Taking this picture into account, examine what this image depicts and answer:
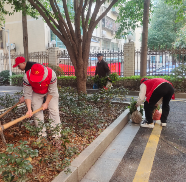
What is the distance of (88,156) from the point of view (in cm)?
304

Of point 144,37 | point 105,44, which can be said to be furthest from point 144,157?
point 105,44

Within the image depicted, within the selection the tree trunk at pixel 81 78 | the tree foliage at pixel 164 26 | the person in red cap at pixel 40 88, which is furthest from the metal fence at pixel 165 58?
the tree foliage at pixel 164 26

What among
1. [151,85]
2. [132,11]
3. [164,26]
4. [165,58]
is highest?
[164,26]

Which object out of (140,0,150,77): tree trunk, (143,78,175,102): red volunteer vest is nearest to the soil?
(143,78,175,102): red volunteer vest

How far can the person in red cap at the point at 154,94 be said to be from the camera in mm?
4633

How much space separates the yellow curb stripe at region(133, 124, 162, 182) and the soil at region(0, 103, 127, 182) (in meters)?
0.97

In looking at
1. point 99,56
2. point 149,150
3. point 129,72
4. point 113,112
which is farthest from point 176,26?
point 149,150

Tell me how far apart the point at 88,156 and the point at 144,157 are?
3.50ft

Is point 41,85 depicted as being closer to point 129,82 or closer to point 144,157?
point 144,157

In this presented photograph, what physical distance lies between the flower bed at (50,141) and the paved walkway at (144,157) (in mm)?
460

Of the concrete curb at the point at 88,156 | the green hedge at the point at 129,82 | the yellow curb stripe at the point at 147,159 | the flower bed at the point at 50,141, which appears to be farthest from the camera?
the green hedge at the point at 129,82

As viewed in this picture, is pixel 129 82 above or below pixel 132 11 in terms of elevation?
below

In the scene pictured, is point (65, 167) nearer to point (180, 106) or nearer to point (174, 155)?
point (174, 155)

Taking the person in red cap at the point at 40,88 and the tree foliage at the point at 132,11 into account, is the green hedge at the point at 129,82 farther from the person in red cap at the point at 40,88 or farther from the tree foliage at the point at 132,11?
the person in red cap at the point at 40,88
